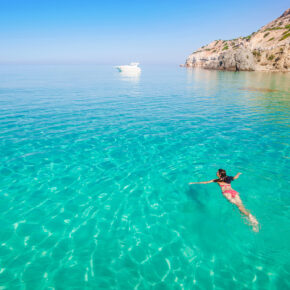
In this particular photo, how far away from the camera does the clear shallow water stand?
623cm

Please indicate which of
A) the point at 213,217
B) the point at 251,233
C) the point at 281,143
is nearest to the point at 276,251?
the point at 251,233

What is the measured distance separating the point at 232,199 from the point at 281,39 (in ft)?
443

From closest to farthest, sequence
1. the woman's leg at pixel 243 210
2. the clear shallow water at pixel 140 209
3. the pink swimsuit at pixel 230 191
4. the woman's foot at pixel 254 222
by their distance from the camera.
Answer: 1. the clear shallow water at pixel 140 209
2. the woman's foot at pixel 254 222
3. the woman's leg at pixel 243 210
4. the pink swimsuit at pixel 230 191

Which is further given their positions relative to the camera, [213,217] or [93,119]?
[93,119]

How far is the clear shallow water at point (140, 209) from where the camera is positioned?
6227mm

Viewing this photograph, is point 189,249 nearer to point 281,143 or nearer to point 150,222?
point 150,222

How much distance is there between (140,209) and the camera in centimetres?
885

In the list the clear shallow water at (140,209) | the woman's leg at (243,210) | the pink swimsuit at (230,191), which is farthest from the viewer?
the pink swimsuit at (230,191)

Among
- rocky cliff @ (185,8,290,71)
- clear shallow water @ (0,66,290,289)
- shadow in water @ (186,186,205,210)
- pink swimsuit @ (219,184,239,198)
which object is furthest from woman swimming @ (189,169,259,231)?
rocky cliff @ (185,8,290,71)

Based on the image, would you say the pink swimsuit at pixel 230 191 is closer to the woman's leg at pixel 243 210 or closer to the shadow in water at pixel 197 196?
the woman's leg at pixel 243 210

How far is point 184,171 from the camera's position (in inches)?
463

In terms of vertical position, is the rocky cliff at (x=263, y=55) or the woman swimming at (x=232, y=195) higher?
the rocky cliff at (x=263, y=55)

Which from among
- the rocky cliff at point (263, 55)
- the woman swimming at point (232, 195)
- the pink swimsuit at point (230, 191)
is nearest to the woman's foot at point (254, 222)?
the woman swimming at point (232, 195)

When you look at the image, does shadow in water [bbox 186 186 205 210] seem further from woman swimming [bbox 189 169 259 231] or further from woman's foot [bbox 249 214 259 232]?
woman's foot [bbox 249 214 259 232]
